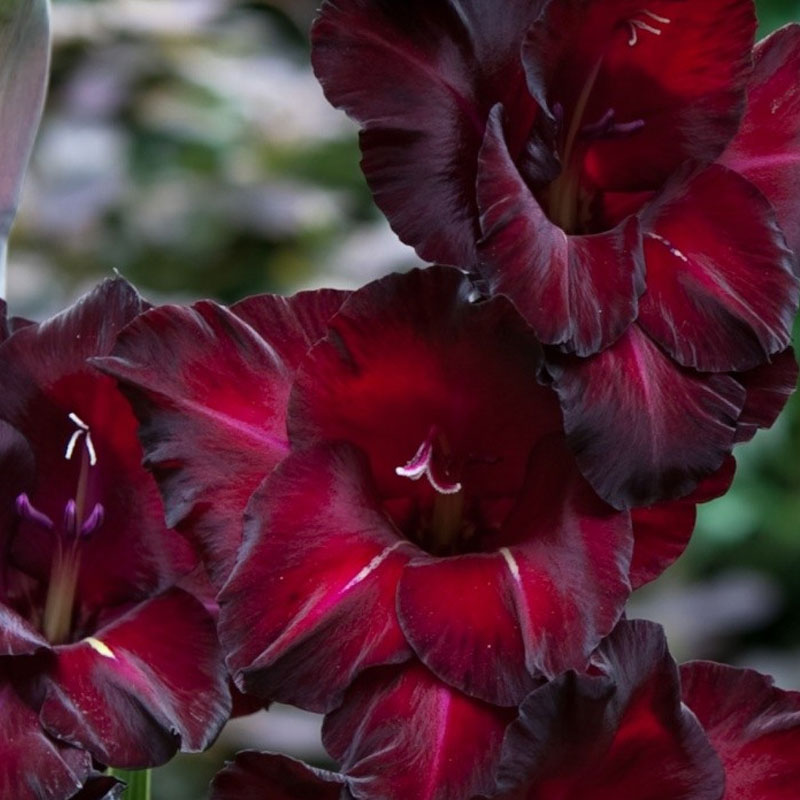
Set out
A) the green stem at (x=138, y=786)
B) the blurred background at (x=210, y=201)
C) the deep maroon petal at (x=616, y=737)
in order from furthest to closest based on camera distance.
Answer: the blurred background at (x=210, y=201), the green stem at (x=138, y=786), the deep maroon petal at (x=616, y=737)

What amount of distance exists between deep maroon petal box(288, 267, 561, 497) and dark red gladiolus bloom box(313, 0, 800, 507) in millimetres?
12

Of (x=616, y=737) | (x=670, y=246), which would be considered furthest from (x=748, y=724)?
(x=670, y=246)

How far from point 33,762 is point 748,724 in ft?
0.86

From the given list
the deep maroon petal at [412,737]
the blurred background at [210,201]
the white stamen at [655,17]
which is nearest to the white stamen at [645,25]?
the white stamen at [655,17]

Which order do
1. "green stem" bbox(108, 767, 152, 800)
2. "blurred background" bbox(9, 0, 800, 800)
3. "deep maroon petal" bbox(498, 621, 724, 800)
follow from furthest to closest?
1. "blurred background" bbox(9, 0, 800, 800)
2. "green stem" bbox(108, 767, 152, 800)
3. "deep maroon petal" bbox(498, 621, 724, 800)

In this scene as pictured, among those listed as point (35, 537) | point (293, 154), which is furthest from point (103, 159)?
point (35, 537)

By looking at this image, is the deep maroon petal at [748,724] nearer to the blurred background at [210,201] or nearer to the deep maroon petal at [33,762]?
the deep maroon petal at [33,762]

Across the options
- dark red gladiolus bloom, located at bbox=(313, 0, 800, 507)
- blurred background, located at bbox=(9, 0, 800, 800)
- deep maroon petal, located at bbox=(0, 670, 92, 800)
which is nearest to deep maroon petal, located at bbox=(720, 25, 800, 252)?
dark red gladiolus bloom, located at bbox=(313, 0, 800, 507)

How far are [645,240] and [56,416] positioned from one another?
22cm

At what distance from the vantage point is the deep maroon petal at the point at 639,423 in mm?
518

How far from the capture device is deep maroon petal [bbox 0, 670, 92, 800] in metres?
0.52

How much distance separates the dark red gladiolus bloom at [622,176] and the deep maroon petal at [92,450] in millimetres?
125

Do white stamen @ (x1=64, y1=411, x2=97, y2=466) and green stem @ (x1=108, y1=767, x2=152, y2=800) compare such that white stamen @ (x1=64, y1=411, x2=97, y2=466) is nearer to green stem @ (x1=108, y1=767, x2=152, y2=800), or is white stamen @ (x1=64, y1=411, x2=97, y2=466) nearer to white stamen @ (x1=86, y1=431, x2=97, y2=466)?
white stamen @ (x1=86, y1=431, x2=97, y2=466)

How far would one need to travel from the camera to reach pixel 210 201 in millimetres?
1830
